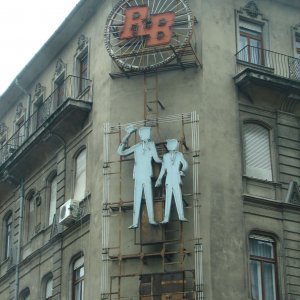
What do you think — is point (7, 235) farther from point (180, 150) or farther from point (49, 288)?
point (180, 150)

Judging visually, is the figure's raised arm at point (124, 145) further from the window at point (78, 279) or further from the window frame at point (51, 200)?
the window frame at point (51, 200)

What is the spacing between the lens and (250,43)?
32.6 m

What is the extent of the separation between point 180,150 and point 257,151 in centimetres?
317

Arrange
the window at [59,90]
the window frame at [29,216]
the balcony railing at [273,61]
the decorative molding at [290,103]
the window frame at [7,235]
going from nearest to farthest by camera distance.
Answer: the decorative molding at [290,103]
the balcony railing at [273,61]
the window at [59,90]
the window frame at [29,216]
the window frame at [7,235]

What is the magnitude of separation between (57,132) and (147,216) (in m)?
7.21

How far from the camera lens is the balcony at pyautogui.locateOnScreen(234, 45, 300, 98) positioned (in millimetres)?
30547

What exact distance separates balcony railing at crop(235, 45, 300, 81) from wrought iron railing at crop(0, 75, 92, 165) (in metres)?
6.04

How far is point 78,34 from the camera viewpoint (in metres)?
35.6

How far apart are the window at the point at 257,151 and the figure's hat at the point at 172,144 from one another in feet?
8.96

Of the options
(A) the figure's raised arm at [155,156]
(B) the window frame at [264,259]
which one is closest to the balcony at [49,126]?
(A) the figure's raised arm at [155,156]

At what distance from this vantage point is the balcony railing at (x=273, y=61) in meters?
32.0

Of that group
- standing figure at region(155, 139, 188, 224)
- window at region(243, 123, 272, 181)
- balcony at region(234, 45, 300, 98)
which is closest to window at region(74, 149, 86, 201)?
standing figure at region(155, 139, 188, 224)

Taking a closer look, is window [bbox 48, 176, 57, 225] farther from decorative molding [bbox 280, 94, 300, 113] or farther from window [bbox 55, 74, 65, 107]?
decorative molding [bbox 280, 94, 300, 113]

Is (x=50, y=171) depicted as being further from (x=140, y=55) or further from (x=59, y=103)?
(x=140, y=55)
